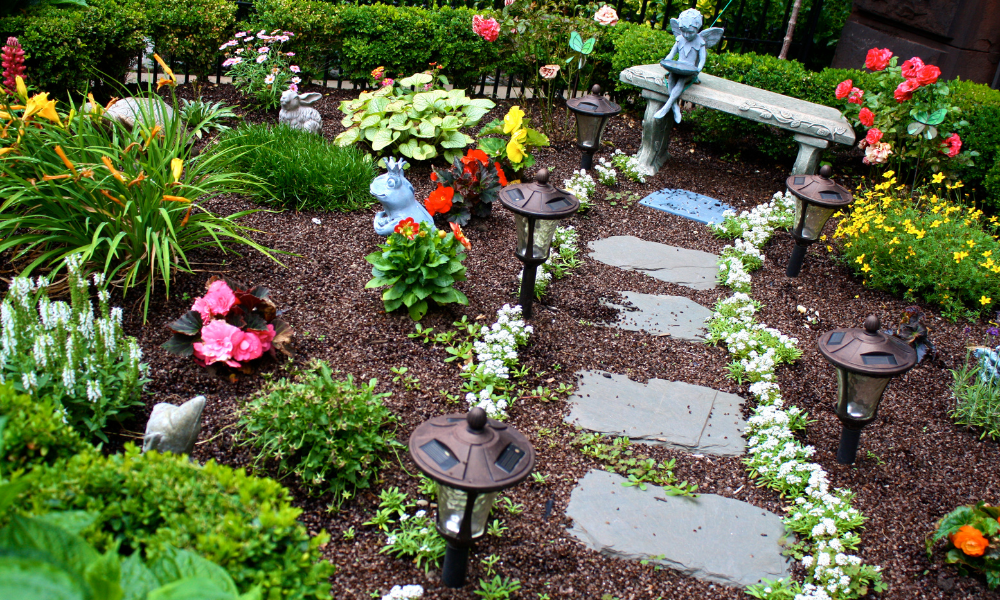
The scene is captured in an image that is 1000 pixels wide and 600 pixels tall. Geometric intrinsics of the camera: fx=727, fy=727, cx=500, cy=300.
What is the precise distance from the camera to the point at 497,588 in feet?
7.89

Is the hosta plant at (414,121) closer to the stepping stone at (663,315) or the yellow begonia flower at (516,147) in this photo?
the yellow begonia flower at (516,147)

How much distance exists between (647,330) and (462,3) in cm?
465

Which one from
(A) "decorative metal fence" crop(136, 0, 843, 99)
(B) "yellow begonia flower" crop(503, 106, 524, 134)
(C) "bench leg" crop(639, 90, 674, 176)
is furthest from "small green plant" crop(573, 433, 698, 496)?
(A) "decorative metal fence" crop(136, 0, 843, 99)

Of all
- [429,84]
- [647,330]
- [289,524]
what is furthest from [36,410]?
[429,84]

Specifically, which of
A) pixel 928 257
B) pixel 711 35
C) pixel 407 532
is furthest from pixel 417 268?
pixel 711 35

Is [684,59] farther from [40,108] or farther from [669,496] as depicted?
[40,108]

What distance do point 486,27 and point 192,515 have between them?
514 centimetres

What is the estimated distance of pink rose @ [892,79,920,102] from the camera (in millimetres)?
4949

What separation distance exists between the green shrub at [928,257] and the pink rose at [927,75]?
2.84 ft

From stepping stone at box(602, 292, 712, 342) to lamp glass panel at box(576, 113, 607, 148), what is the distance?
169cm

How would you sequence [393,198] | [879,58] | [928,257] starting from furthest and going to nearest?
[879,58], [928,257], [393,198]

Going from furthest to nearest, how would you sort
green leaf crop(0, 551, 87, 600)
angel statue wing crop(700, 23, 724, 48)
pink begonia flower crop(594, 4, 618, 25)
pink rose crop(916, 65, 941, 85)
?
pink begonia flower crop(594, 4, 618, 25) → angel statue wing crop(700, 23, 724, 48) → pink rose crop(916, 65, 941, 85) → green leaf crop(0, 551, 87, 600)

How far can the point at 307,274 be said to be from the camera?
3896mm

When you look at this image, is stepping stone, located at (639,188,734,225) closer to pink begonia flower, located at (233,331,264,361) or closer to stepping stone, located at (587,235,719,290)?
stepping stone, located at (587,235,719,290)
